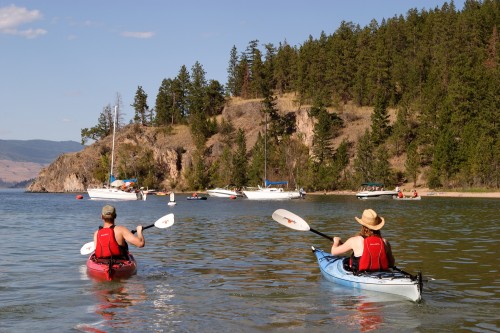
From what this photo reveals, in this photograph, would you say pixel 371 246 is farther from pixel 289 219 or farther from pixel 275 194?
pixel 275 194

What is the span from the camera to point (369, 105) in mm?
149000

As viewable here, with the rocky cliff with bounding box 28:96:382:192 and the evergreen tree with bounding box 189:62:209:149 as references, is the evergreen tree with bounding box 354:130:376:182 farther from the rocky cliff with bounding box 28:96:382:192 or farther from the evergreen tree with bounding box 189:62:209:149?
the evergreen tree with bounding box 189:62:209:149

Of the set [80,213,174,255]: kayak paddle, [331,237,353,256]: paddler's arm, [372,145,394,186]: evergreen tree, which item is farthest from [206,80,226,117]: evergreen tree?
[331,237,353,256]: paddler's arm

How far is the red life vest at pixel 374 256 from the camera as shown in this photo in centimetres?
1466

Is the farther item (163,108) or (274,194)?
(163,108)

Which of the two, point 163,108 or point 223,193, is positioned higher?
point 163,108

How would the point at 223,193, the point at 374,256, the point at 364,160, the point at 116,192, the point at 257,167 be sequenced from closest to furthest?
the point at 374,256 → the point at 116,192 → the point at 223,193 → the point at 364,160 → the point at 257,167

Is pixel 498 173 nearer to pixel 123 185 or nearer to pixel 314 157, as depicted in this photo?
pixel 314 157

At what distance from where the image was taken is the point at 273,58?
594 ft

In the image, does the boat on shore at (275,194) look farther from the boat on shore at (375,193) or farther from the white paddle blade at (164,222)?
the white paddle blade at (164,222)

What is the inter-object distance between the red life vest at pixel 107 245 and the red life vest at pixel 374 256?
22.7 feet

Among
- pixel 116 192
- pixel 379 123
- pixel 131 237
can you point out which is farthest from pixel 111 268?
pixel 379 123

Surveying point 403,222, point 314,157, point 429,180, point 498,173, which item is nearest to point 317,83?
point 314,157

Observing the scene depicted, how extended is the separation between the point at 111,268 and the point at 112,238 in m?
0.88
